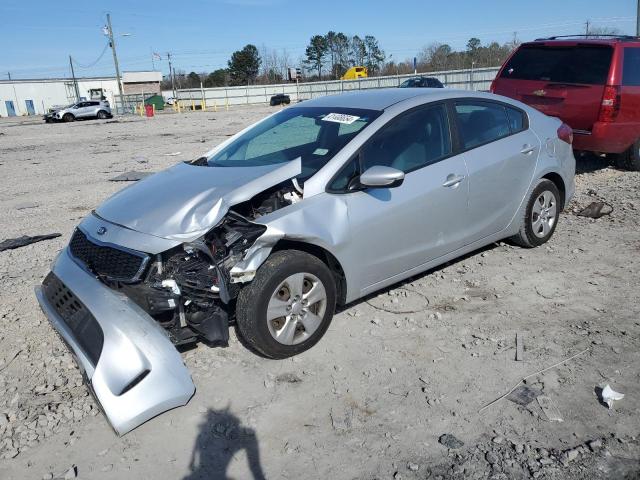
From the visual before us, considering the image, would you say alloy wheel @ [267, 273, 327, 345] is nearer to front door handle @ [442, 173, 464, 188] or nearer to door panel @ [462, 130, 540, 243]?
front door handle @ [442, 173, 464, 188]

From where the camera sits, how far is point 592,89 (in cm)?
778

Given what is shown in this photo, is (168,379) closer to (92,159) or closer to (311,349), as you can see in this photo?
(311,349)

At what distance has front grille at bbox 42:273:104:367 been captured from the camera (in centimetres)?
317

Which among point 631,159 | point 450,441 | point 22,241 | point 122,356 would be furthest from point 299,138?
point 631,159

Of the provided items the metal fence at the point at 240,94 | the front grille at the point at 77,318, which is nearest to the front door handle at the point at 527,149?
the front grille at the point at 77,318

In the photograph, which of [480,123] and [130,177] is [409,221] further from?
[130,177]

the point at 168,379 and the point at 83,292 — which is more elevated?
the point at 83,292

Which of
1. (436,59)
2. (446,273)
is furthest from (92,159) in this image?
(436,59)

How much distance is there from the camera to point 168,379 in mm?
3084

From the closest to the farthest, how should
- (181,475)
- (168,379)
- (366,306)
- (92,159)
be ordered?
1. (181,475)
2. (168,379)
3. (366,306)
4. (92,159)

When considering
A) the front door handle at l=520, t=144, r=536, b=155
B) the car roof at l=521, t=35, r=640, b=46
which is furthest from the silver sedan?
the car roof at l=521, t=35, r=640, b=46

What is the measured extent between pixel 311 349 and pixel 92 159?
12.2 metres

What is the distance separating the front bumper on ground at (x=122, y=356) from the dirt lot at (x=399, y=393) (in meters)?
0.19

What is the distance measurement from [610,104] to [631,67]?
2.60ft
